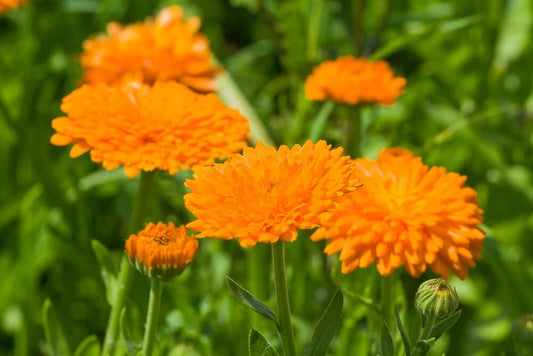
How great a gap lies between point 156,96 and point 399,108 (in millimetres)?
1150

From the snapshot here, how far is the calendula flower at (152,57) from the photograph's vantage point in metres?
1.77

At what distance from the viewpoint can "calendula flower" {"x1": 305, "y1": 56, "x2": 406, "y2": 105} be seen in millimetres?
1452

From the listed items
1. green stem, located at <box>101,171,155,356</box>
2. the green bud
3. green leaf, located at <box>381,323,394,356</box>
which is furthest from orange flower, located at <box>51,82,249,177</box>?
the green bud

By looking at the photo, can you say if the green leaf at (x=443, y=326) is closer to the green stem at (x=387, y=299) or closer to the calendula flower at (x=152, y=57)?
the green stem at (x=387, y=299)

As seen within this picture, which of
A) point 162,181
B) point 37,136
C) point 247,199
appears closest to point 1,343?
point 37,136

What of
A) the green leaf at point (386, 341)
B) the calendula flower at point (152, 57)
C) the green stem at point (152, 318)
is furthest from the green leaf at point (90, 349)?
the calendula flower at point (152, 57)

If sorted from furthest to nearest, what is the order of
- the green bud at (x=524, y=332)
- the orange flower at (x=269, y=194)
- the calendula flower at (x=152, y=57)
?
the calendula flower at (x=152, y=57) < the green bud at (x=524, y=332) < the orange flower at (x=269, y=194)

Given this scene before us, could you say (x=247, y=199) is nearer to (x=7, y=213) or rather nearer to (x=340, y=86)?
(x=340, y=86)

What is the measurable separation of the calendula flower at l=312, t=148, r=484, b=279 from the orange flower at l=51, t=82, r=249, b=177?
0.17 meters

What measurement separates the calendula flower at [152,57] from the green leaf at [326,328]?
0.94m

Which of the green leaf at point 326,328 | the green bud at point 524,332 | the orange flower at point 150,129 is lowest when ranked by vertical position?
the green bud at point 524,332

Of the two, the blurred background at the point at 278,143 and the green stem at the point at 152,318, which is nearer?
the green stem at the point at 152,318

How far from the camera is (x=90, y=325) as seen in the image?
1.79 meters

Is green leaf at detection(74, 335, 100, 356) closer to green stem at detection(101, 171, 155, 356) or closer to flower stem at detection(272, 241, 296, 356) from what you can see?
green stem at detection(101, 171, 155, 356)
